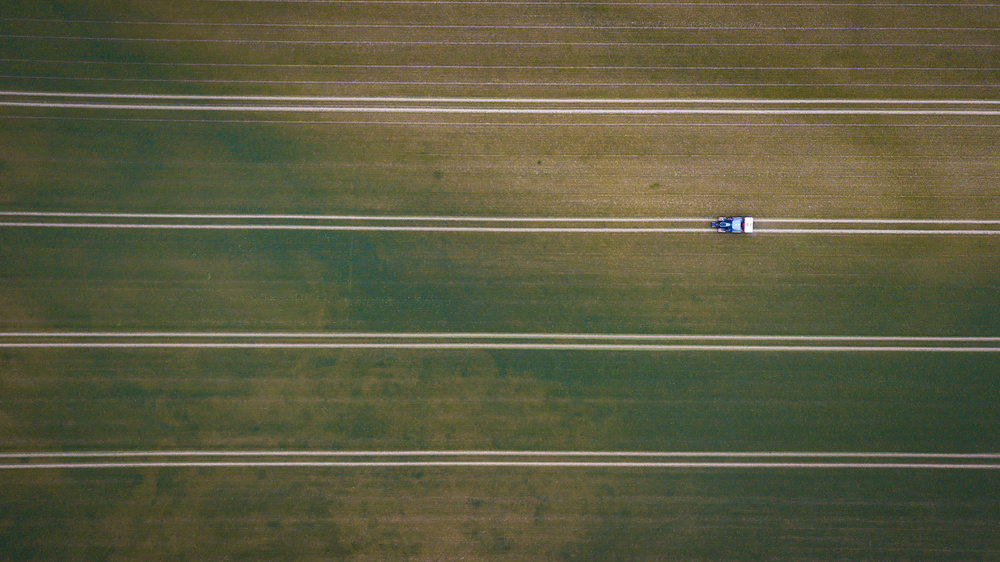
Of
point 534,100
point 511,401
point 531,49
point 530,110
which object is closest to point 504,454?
point 511,401

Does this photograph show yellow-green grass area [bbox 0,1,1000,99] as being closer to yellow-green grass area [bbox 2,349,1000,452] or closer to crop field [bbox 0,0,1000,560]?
crop field [bbox 0,0,1000,560]

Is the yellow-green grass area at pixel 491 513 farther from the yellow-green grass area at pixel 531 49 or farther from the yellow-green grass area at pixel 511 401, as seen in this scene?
the yellow-green grass area at pixel 531 49

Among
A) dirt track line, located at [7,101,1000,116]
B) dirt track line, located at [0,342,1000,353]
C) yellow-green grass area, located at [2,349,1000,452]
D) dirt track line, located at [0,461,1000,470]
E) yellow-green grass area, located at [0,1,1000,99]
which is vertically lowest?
dirt track line, located at [0,461,1000,470]

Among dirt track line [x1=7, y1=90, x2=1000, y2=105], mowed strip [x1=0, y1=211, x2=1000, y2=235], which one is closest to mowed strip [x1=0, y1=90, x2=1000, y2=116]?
dirt track line [x1=7, y1=90, x2=1000, y2=105]

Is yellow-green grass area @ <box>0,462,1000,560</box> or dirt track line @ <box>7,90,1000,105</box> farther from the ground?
Result: dirt track line @ <box>7,90,1000,105</box>

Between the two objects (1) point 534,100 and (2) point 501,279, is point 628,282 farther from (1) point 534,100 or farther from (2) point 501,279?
(1) point 534,100
